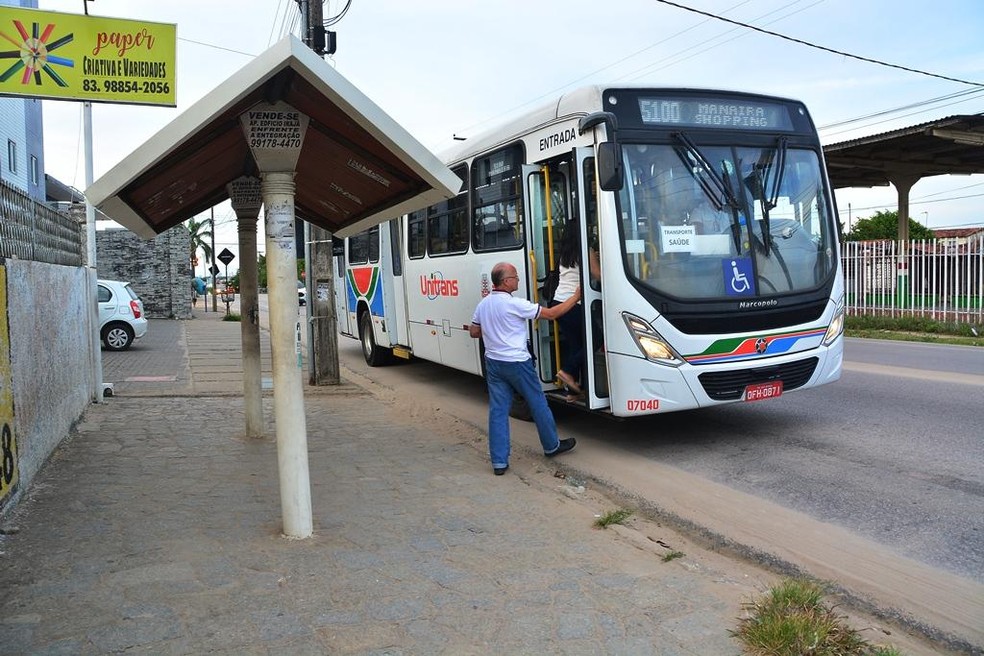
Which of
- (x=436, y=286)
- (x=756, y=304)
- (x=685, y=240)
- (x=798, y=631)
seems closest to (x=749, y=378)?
(x=756, y=304)

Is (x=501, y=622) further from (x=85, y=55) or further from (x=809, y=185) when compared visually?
(x=85, y=55)

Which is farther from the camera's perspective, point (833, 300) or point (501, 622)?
point (833, 300)

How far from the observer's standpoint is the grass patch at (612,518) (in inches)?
217

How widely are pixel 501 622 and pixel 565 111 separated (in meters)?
5.05

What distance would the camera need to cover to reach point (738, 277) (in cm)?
737

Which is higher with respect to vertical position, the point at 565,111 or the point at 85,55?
the point at 85,55

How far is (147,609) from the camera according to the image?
4.08m

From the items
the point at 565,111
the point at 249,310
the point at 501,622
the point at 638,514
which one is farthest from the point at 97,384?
the point at 501,622

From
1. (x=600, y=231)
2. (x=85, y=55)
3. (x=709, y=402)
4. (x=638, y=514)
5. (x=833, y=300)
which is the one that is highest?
(x=85, y=55)

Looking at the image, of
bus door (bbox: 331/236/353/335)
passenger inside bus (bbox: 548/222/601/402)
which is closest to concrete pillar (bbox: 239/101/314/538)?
passenger inside bus (bbox: 548/222/601/402)

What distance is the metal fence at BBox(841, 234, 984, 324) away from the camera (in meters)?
19.4

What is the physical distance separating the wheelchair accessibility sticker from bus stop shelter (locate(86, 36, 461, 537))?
2.89m

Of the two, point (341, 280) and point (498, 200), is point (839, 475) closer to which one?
point (498, 200)

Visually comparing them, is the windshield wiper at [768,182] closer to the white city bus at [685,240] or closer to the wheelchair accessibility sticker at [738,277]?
the white city bus at [685,240]
